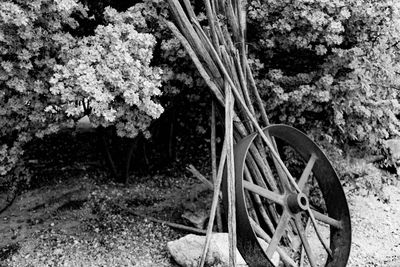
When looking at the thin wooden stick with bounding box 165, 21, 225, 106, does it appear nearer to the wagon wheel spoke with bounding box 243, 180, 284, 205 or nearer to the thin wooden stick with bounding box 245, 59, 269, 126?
the thin wooden stick with bounding box 245, 59, 269, 126

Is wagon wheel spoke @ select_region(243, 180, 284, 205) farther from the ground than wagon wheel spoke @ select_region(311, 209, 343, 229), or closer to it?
farther from the ground

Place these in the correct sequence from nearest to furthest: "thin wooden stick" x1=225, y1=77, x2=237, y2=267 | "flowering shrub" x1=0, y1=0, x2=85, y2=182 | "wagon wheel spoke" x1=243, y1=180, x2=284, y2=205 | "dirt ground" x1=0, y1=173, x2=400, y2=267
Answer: "flowering shrub" x1=0, y1=0, x2=85, y2=182 < "thin wooden stick" x1=225, y1=77, x2=237, y2=267 < "wagon wheel spoke" x1=243, y1=180, x2=284, y2=205 < "dirt ground" x1=0, y1=173, x2=400, y2=267

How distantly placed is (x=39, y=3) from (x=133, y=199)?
7.62ft

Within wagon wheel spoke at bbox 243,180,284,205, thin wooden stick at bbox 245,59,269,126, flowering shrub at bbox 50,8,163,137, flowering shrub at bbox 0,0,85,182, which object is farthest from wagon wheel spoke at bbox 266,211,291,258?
flowering shrub at bbox 0,0,85,182

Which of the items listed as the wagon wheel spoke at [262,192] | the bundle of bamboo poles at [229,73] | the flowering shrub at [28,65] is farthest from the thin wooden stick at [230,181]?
the flowering shrub at [28,65]

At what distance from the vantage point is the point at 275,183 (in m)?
3.84

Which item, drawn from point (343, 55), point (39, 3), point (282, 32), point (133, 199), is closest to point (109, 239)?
point (133, 199)

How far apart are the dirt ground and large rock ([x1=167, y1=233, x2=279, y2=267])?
0.16 m

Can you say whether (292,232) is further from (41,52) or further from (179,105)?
(41,52)

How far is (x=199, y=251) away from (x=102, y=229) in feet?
3.46

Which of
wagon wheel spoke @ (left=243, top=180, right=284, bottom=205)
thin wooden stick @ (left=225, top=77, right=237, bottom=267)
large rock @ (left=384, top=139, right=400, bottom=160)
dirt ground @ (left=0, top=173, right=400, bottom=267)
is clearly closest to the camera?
thin wooden stick @ (left=225, top=77, right=237, bottom=267)

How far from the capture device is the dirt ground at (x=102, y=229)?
3.66 m

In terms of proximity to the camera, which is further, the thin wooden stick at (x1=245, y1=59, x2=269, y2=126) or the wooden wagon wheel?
the thin wooden stick at (x1=245, y1=59, x2=269, y2=126)

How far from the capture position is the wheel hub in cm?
331
